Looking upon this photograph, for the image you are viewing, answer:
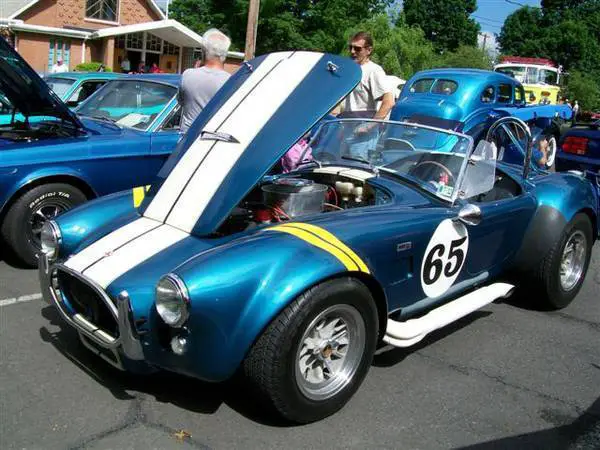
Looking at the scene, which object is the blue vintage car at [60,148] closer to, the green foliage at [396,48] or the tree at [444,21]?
the green foliage at [396,48]

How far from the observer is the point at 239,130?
3465 millimetres

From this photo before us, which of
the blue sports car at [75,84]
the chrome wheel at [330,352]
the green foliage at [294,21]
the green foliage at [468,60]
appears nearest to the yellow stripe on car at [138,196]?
the chrome wheel at [330,352]

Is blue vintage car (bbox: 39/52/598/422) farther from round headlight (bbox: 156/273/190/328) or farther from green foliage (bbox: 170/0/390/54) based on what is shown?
green foliage (bbox: 170/0/390/54)

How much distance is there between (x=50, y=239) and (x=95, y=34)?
87.3ft

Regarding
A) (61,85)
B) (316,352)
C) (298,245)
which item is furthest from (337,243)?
(61,85)

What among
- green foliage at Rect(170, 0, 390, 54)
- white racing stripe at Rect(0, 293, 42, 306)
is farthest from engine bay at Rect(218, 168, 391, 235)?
green foliage at Rect(170, 0, 390, 54)

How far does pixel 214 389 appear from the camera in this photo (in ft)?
10.4

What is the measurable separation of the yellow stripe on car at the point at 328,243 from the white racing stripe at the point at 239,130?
54 centimetres

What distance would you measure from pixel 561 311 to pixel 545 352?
2.91ft

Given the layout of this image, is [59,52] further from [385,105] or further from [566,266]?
[566,266]

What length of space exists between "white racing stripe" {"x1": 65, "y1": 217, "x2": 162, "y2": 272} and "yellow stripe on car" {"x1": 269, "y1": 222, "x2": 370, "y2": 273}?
775mm

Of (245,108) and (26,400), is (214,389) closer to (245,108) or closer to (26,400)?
(26,400)

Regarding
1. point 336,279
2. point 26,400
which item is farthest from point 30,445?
point 336,279

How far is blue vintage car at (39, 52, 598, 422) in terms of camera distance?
2.61 meters
